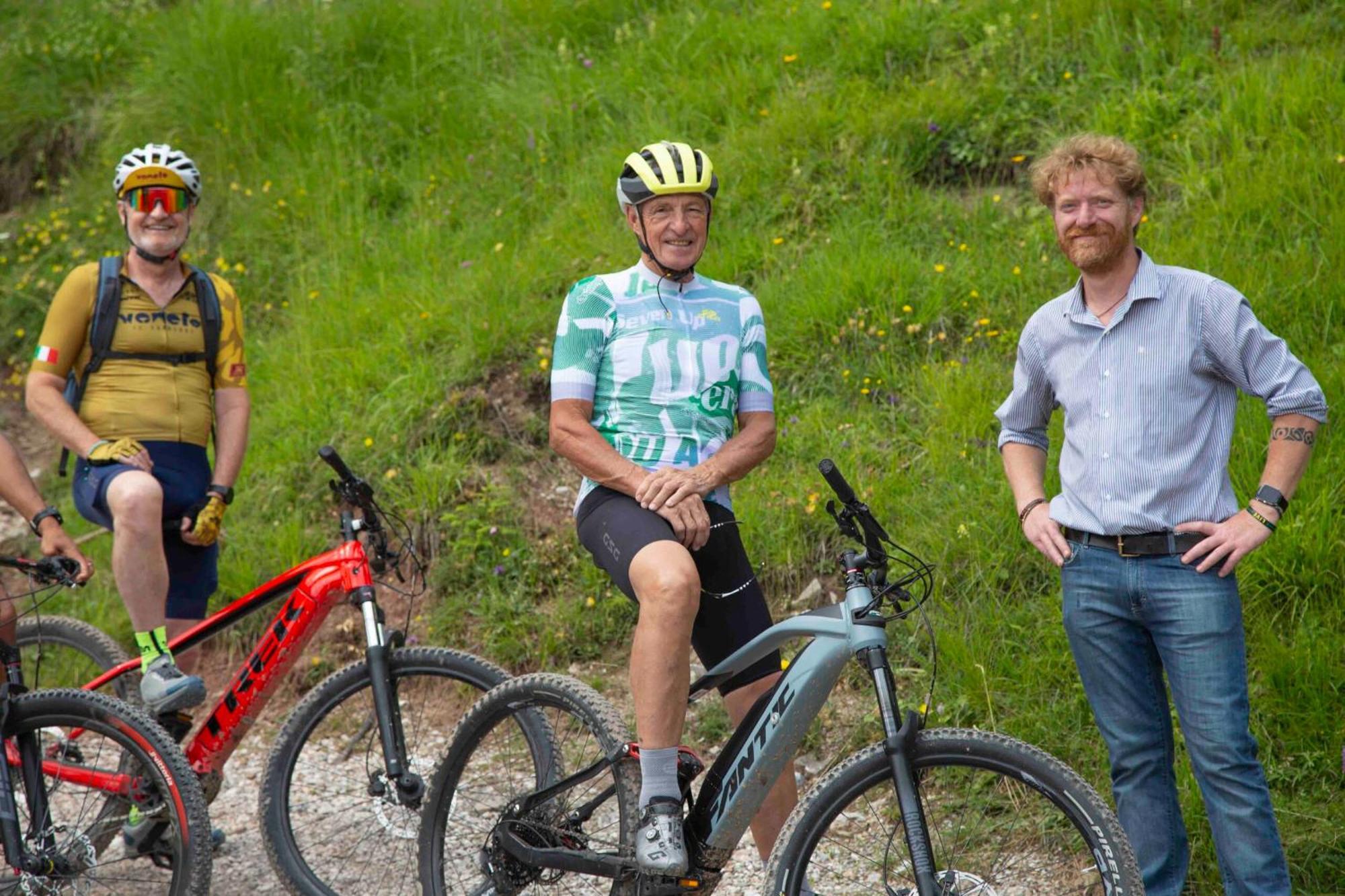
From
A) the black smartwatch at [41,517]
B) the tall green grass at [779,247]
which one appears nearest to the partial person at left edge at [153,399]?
the black smartwatch at [41,517]

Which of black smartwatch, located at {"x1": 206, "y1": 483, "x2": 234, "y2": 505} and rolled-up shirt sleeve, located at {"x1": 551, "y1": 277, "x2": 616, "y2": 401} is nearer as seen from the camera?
rolled-up shirt sleeve, located at {"x1": 551, "y1": 277, "x2": 616, "y2": 401}

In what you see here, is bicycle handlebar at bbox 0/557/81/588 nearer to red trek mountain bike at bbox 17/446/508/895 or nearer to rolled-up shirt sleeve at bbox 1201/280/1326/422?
red trek mountain bike at bbox 17/446/508/895

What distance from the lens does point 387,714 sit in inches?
175

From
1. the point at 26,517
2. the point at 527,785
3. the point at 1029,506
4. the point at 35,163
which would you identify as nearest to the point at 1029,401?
the point at 1029,506

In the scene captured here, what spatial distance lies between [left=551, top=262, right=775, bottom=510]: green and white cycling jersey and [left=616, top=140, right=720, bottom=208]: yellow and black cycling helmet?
260 millimetres

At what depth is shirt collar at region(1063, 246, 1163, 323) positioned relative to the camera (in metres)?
3.55

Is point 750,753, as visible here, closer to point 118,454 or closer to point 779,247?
point 118,454

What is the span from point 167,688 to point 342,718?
63cm

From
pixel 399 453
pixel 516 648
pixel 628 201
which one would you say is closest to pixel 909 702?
Result: pixel 516 648

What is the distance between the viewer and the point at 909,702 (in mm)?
5273

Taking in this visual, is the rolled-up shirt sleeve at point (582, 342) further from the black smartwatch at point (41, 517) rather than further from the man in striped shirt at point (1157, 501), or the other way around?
the black smartwatch at point (41, 517)

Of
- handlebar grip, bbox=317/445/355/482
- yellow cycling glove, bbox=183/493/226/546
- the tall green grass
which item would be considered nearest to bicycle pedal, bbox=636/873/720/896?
the tall green grass

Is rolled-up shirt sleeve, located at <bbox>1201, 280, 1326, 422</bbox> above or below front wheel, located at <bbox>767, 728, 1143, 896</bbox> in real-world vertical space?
above

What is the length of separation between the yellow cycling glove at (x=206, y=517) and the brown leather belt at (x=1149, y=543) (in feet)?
10.7
